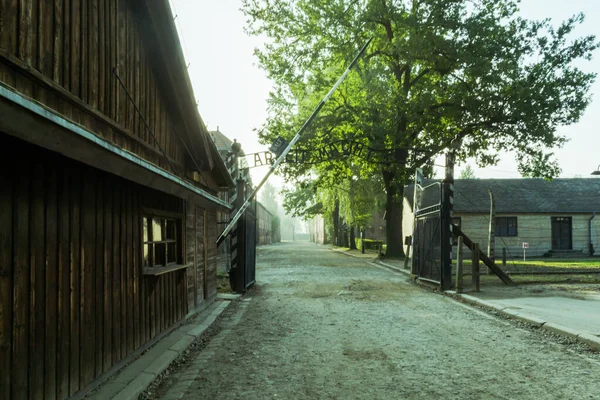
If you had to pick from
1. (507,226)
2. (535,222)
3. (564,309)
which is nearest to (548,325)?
(564,309)

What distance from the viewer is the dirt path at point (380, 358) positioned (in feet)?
16.2

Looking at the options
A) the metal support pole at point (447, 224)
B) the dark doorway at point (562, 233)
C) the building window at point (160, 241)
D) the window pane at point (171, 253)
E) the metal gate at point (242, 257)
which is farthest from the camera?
the dark doorway at point (562, 233)

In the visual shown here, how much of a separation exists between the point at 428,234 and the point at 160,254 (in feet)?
31.1

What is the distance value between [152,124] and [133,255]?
74.1 inches

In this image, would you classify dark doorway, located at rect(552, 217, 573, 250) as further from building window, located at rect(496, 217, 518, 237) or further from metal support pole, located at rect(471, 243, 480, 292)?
metal support pole, located at rect(471, 243, 480, 292)

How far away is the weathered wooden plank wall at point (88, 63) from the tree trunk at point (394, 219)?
2208cm

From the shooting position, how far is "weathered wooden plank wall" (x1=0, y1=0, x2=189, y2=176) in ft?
11.5

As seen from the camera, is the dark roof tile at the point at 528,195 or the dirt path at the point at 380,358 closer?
the dirt path at the point at 380,358

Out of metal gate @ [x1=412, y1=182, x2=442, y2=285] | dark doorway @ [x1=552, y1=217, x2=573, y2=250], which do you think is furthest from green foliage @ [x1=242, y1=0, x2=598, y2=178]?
dark doorway @ [x1=552, y1=217, x2=573, y2=250]

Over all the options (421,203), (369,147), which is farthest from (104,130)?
(369,147)

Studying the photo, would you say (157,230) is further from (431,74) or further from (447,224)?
(431,74)

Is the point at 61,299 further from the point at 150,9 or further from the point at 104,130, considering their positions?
the point at 150,9

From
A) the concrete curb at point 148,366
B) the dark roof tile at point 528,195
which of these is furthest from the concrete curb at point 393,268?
the concrete curb at point 148,366

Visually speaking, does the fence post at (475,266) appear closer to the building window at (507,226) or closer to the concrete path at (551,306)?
the concrete path at (551,306)
